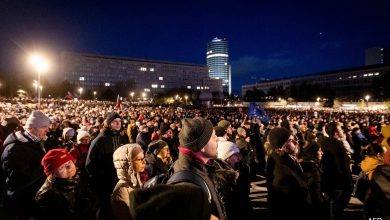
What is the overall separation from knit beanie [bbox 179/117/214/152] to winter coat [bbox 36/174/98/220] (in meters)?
1.55

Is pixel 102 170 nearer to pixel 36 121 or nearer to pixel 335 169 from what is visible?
pixel 36 121

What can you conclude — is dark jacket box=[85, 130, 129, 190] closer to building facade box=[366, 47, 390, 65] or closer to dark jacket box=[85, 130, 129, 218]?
dark jacket box=[85, 130, 129, 218]

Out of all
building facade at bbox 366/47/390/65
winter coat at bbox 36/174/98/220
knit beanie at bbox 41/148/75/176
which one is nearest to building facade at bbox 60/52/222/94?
building facade at bbox 366/47/390/65

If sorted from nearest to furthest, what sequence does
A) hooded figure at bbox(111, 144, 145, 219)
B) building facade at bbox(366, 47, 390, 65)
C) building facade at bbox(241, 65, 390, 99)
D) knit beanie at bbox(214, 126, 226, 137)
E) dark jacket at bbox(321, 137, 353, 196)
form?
hooded figure at bbox(111, 144, 145, 219), dark jacket at bbox(321, 137, 353, 196), knit beanie at bbox(214, 126, 226, 137), building facade at bbox(241, 65, 390, 99), building facade at bbox(366, 47, 390, 65)

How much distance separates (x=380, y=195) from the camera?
10.9 feet

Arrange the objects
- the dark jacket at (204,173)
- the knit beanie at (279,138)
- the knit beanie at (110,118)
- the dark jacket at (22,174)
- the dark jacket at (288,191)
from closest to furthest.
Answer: the dark jacket at (204,173) → the dark jacket at (22,174) → the dark jacket at (288,191) → the knit beanie at (279,138) → the knit beanie at (110,118)

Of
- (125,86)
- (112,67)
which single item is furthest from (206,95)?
(112,67)

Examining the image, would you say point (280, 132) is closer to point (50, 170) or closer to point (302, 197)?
point (302, 197)

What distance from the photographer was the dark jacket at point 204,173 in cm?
200

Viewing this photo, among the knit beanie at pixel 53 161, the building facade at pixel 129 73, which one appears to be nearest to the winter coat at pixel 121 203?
the knit beanie at pixel 53 161

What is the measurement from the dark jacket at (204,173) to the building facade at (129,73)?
131732 millimetres

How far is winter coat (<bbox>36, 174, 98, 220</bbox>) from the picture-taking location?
2965 mm

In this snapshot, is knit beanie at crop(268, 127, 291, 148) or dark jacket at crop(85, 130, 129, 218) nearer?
knit beanie at crop(268, 127, 291, 148)

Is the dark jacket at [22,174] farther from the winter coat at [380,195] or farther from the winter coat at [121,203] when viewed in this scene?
the winter coat at [380,195]
